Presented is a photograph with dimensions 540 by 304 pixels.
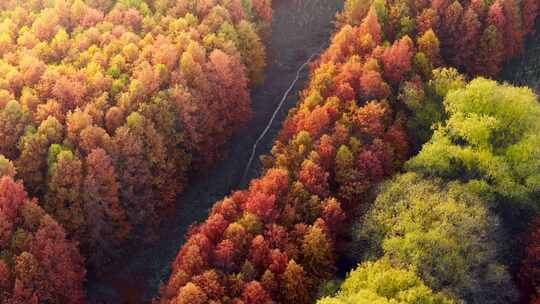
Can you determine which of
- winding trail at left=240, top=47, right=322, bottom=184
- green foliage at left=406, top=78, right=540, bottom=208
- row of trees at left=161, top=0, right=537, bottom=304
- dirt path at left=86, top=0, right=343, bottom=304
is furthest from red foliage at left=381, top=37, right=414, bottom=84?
winding trail at left=240, top=47, right=322, bottom=184

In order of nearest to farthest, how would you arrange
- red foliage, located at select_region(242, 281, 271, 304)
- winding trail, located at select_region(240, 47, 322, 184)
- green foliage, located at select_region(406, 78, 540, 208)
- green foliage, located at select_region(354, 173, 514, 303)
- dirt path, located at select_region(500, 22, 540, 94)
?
red foliage, located at select_region(242, 281, 271, 304), green foliage, located at select_region(354, 173, 514, 303), green foliage, located at select_region(406, 78, 540, 208), winding trail, located at select_region(240, 47, 322, 184), dirt path, located at select_region(500, 22, 540, 94)

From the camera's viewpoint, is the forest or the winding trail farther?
the winding trail

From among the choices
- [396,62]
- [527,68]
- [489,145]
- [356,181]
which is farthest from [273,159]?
[527,68]

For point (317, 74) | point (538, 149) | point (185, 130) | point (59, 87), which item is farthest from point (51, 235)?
point (538, 149)

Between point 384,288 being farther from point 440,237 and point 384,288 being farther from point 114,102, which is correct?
point 114,102

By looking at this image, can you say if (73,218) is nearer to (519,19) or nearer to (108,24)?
(108,24)

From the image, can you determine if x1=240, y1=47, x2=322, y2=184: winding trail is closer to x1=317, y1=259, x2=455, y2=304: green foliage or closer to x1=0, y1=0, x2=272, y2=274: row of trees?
x1=0, y1=0, x2=272, y2=274: row of trees
